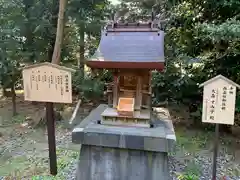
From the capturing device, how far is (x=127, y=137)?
12.9ft

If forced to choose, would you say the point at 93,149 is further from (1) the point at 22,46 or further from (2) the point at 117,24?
(1) the point at 22,46

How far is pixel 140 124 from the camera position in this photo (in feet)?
14.0

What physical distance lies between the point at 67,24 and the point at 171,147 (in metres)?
5.51

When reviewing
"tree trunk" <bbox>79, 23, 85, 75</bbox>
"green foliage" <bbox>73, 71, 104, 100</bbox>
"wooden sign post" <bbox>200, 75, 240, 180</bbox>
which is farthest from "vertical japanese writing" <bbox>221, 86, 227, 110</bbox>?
"tree trunk" <bbox>79, 23, 85, 75</bbox>

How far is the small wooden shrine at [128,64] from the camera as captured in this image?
387 cm

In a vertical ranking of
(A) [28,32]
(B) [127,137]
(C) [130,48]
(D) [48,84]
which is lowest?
(B) [127,137]

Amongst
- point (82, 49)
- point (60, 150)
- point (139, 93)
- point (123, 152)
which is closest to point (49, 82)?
point (139, 93)

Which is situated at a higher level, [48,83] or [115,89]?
[48,83]

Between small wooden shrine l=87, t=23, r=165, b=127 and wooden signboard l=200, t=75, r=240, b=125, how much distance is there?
86 cm

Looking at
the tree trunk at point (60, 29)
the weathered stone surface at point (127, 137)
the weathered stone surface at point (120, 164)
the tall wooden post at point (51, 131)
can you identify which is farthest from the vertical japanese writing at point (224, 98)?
the tree trunk at point (60, 29)

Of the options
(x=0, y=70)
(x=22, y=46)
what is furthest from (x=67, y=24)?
(x=0, y=70)

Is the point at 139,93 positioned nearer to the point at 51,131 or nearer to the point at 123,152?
the point at 123,152

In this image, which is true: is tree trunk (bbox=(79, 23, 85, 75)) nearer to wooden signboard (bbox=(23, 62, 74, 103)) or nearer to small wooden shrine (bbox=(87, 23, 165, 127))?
small wooden shrine (bbox=(87, 23, 165, 127))

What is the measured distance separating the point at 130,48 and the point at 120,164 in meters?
1.90
